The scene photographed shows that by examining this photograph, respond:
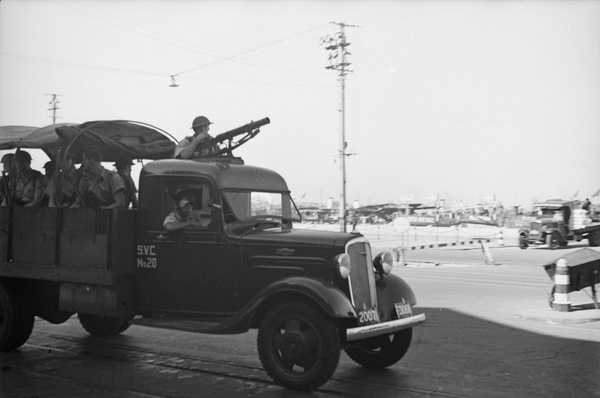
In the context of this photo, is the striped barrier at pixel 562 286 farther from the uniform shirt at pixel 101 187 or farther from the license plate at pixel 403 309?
the uniform shirt at pixel 101 187

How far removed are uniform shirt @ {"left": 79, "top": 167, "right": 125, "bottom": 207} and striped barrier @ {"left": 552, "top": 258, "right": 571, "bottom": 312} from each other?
7419mm

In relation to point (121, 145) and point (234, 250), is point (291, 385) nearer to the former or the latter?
point (234, 250)

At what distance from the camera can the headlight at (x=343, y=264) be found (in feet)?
22.3

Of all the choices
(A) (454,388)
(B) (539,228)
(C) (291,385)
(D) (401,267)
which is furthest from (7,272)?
(B) (539,228)

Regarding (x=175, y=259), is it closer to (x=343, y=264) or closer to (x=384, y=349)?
(x=343, y=264)

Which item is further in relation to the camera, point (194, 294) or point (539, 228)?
point (539, 228)

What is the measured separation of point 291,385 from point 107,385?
1.81 metres

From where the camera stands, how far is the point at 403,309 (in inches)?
292

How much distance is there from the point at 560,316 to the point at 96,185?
7488 millimetres

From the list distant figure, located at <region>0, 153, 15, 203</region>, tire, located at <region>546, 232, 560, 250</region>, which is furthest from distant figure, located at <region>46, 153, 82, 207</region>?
tire, located at <region>546, 232, 560, 250</region>

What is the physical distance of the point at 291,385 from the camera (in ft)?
21.5

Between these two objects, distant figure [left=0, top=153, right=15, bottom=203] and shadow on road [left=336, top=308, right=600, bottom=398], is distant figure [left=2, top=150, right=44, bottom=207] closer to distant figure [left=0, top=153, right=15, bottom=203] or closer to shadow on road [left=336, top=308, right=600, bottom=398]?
distant figure [left=0, top=153, right=15, bottom=203]

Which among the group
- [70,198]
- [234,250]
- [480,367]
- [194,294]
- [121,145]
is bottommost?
[480,367]

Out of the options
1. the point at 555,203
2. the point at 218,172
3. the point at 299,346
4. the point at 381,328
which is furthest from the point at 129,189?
the point at 555,203
